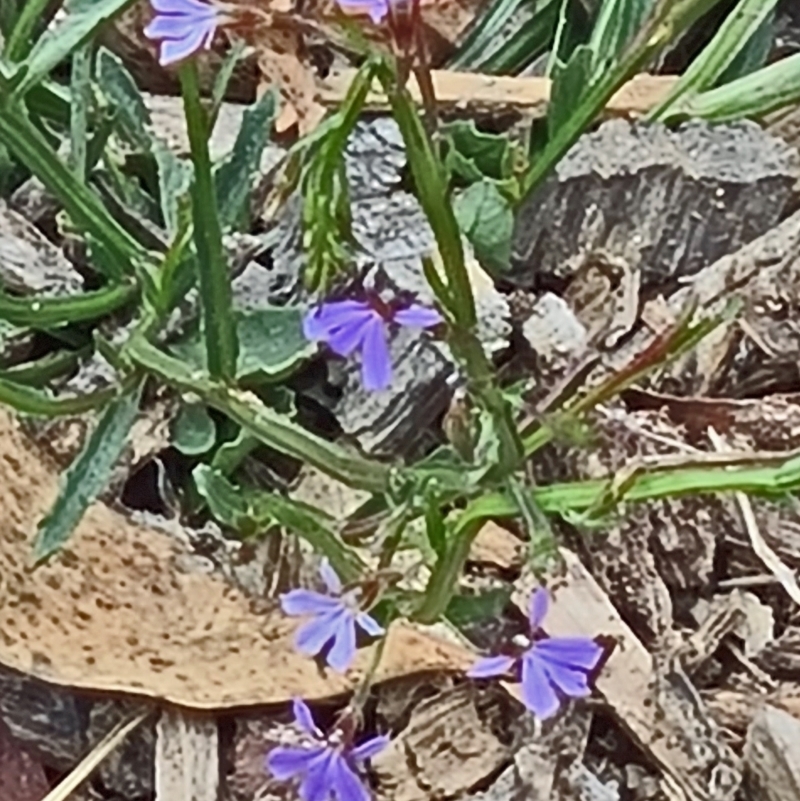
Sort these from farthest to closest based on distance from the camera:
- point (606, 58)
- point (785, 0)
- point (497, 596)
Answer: point (785, 0)
point (606, 58)
point (497, 596)

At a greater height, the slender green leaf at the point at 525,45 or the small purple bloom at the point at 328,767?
the slender green leaf at the point at 525,45

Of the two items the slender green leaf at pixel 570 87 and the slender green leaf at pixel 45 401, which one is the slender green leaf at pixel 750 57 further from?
the slender green leaf at pixel 45 401

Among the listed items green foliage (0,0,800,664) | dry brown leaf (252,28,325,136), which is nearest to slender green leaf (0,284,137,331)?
green foliage (0,0,800,664)

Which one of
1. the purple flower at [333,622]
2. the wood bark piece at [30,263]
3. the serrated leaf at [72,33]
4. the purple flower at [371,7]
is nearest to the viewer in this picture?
the purple flower at [371,7]

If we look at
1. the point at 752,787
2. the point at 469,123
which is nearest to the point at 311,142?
the point at 469,123

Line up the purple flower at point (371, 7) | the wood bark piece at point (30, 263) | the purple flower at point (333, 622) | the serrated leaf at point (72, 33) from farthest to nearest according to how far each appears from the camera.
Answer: the wood bark piece at point (30, 263) < the serrated leaf at point (72, 33) < the purple flower at point (333, 622) < the purple flower at point (371, 7)

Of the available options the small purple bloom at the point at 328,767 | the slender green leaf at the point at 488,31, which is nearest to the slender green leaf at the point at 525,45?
the slender green leaf at the point at 488,31

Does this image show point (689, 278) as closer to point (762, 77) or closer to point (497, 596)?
point (762, 77)
